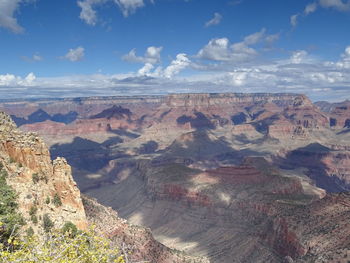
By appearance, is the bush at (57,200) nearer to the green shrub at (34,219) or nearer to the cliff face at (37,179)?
the cliff face at (37,179)

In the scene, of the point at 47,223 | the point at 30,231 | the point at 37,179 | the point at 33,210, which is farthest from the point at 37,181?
the point at 30,231

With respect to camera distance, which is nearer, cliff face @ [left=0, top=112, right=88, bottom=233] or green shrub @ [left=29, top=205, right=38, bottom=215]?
green shrub @ [left=29, top=205, right=38, bottom=215]

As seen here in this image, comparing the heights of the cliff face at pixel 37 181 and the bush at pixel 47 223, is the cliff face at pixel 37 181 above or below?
above

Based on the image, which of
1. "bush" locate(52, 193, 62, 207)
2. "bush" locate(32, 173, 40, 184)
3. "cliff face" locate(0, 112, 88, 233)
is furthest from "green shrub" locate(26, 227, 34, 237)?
"bush" locate(32, 173, 40, 184)

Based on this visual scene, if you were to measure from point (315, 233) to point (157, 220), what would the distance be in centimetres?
8495

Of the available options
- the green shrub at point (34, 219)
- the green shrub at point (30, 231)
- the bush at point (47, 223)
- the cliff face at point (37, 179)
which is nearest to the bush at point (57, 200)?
the cliff face at point (37, 179)

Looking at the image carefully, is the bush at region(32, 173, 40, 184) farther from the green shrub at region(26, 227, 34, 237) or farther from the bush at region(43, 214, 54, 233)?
the green shrub at region(26, 227, 34, 237)

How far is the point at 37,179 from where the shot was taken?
56.4 metres

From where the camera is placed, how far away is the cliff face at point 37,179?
5297cm

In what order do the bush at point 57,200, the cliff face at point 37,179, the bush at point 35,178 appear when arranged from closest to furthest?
1. the cliff face at point 37,179
2. the bush at point 35,178
3. the bush at point 57,200

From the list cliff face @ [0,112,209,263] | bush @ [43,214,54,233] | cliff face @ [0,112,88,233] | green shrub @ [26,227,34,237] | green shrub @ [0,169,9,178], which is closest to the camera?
green shrub @ [26,227,34,237]

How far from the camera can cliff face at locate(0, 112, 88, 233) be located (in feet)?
174

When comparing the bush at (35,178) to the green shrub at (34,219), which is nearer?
the green shrub at (34,219)

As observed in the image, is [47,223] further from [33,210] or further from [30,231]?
[30,231]
